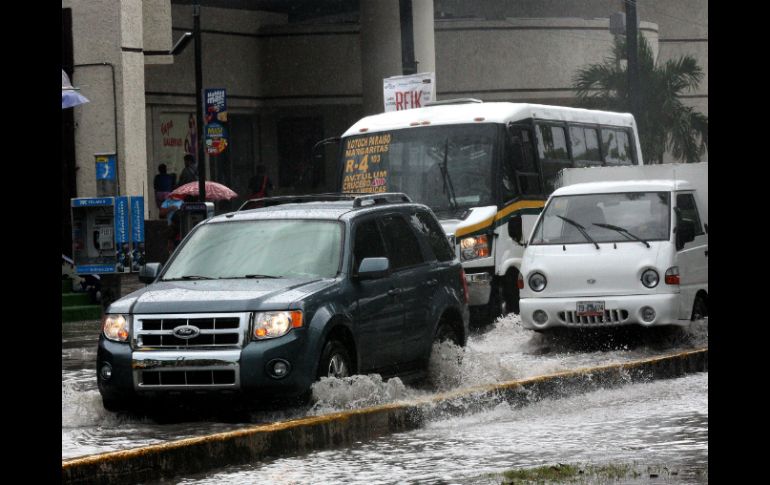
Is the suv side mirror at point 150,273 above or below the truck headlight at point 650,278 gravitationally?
above

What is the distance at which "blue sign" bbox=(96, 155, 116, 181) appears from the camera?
786 inches

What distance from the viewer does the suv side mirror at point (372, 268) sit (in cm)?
1135

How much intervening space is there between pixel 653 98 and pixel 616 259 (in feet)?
99.8

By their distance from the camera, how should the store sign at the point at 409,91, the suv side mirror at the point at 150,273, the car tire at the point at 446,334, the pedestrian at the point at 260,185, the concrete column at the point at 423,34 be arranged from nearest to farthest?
the suv side mirror at the point at 150,273, the car tire at the point at 446,334, the store sign at the point at 409,91, the concrete column at the point at 423,34, the pedestrian at the point at 260,185

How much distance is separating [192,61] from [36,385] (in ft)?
106

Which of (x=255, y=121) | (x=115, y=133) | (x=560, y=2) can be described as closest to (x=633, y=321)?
(x=115, y=133)

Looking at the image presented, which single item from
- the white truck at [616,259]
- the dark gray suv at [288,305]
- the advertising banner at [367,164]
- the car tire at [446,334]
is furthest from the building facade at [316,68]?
the dark gray suv at [288,305]

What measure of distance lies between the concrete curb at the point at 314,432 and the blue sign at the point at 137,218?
8183 millimetres

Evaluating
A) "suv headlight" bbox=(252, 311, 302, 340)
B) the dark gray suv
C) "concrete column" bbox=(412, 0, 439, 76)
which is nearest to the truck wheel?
the dark gray suv

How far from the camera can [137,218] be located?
19734 mm

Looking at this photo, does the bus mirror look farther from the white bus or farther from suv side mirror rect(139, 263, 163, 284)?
suv side mirror rect(139, 263, 163, 284)

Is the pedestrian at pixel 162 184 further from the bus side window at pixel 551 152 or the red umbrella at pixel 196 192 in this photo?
the bus side window at pixel 551 152

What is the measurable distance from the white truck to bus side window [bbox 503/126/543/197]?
10.8 ft

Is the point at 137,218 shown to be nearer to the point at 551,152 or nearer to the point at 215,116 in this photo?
the point at 551,152
